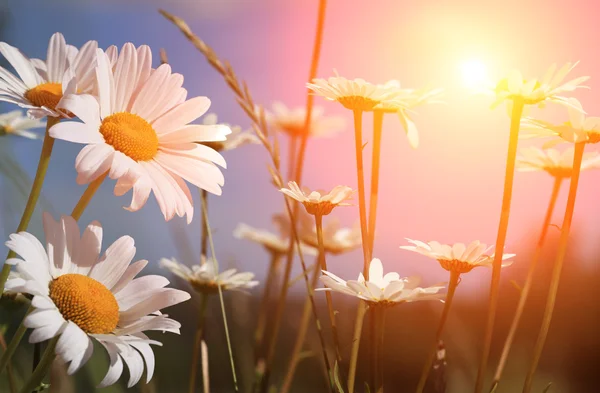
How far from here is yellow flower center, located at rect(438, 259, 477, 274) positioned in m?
0.35

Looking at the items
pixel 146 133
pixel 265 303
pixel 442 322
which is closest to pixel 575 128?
pixel 442 322

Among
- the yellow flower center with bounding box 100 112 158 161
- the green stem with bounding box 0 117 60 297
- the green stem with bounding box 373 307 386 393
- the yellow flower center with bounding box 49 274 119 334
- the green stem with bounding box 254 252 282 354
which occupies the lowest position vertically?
the green stem with bounding box 254 252 282 354

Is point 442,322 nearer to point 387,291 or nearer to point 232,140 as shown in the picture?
point 387,291

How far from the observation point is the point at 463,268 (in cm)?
35

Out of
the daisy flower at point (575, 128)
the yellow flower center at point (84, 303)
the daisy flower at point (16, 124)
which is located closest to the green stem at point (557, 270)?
the daisy flower at point (575, 128)

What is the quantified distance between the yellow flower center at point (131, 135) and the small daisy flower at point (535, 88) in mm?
191

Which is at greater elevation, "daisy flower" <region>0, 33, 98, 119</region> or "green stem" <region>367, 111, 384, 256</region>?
"daisy flower" <region>0, 33, 98, 119</region>

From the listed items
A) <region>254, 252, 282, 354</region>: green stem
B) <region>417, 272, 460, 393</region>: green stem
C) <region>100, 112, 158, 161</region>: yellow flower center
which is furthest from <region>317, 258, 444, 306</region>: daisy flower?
<region>254, 252, 282, 354</region>: green stem

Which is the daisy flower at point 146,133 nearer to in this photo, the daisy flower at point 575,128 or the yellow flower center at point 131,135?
the yellow flower center at point 131,135

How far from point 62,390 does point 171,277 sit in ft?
0.57

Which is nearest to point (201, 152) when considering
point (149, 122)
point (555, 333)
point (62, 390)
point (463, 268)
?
point (149, 122)

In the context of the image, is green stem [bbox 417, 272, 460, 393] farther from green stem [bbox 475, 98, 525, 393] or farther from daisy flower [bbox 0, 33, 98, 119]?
daisy flower [bbox 0, 33, 98, 119]

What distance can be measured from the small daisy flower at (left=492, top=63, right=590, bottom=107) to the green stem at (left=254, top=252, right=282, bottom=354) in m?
0.30

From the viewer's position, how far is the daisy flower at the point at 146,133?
30cm
